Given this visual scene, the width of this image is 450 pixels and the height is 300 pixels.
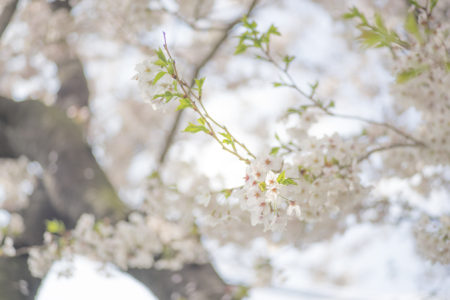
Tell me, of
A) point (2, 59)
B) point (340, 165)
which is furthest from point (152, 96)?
point (2, 59)

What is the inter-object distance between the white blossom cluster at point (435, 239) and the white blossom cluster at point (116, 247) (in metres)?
1.02

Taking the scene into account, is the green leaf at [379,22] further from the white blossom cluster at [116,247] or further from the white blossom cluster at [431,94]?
the white blossom cluster at [116,247]

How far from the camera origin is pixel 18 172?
11.0ft

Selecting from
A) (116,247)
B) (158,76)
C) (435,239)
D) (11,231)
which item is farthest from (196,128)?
(11,231)

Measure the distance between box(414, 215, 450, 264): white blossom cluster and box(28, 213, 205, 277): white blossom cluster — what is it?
3.36 ft

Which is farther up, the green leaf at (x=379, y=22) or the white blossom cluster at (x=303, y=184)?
the green leaf at (x=379, y=22)

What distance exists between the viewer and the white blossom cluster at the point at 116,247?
156 cm

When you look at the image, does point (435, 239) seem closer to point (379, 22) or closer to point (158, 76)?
point (379, 22)

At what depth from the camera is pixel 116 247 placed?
5.32 feet

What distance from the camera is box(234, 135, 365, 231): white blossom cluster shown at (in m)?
0.72

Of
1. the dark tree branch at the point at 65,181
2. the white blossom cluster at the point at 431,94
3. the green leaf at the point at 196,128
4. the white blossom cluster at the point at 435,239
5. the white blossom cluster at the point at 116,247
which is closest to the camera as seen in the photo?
the green leaf at the point at 196,128

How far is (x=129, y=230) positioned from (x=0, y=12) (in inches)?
42.4

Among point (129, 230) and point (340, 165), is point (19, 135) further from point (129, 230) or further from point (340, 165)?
point (340, 165)

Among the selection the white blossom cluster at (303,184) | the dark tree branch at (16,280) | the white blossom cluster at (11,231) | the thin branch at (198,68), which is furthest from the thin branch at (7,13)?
the dark tree branch at (16,280)
